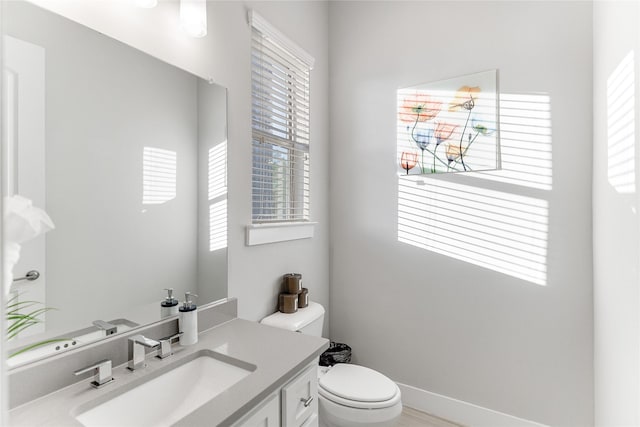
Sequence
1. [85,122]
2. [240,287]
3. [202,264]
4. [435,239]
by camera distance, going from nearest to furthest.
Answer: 1. [85,122]
2. [202,264]
3. [240,287]
4. [435,239]

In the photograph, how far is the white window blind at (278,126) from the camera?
167 centimetres

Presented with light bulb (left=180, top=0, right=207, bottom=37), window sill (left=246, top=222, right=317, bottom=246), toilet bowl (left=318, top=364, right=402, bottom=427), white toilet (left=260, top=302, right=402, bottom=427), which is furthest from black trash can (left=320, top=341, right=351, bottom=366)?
light bulb (left=180, top=0, right=207, bottom=37)

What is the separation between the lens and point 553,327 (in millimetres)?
1721

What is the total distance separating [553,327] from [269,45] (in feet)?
7.05

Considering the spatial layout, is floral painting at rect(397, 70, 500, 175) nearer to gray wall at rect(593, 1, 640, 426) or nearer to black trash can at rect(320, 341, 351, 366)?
gray wall at rect(593, 1, 640, 426)

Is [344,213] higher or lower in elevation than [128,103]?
lower

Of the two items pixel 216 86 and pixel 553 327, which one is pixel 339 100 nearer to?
pixel 216 86

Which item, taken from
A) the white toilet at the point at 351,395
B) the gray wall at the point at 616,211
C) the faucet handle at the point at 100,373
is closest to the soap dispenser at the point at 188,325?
the faucet handle at the point at 100,373

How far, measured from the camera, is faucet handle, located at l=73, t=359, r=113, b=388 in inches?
34.6

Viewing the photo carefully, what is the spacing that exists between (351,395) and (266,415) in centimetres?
71

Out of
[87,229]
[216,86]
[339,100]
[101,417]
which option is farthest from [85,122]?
[339,100]

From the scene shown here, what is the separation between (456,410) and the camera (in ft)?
6.36

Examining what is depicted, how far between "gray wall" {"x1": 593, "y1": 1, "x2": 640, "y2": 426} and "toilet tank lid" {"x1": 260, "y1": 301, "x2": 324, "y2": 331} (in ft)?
4.10

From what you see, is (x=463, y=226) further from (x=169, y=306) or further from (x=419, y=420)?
(x=169, y=306)
